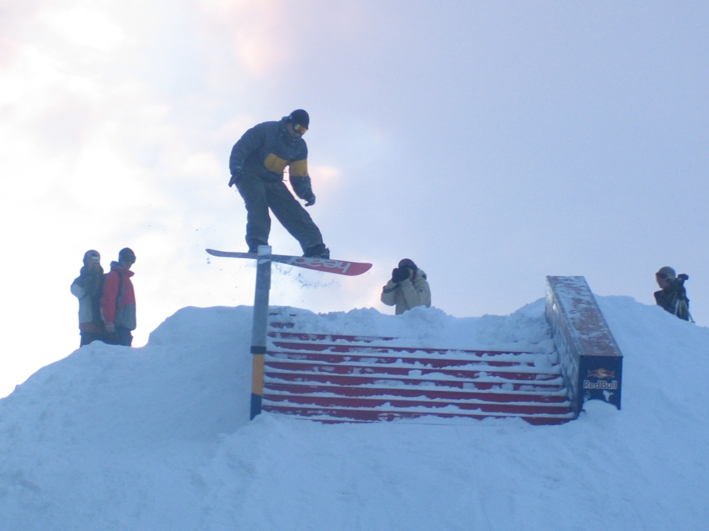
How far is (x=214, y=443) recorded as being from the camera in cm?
555

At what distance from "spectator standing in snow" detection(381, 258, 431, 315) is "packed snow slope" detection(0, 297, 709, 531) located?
1.41 m

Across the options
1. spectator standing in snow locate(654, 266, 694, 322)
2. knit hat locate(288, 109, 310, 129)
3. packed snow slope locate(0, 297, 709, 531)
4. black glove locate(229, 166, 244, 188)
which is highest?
knit hat locate(288, 109, 310, 129)

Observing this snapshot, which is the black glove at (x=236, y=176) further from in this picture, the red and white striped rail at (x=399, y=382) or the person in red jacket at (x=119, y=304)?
the red and white striped rail at (x=399, y=382)

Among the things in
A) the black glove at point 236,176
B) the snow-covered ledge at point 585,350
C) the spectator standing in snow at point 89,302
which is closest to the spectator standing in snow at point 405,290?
the snow-covered ledge at point 585,350

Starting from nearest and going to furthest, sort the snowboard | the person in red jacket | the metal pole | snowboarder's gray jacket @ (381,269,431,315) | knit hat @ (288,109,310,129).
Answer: the metal pole < the snowboard < knit hat @ (288,109,310,129) < the person in red jacket < snowboarder's gray jacket @ (381,269,431,315)

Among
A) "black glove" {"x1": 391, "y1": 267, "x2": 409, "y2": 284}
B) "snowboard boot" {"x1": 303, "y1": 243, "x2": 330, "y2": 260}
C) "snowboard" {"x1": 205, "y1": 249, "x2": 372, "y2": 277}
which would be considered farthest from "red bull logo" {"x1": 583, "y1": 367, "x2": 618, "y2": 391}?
"snowboard boot" {"x1": 303, "y1": 243, "x2": 330, "y2": 260}

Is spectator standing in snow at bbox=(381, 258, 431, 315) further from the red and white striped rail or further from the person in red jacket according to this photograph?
the person in red jacket

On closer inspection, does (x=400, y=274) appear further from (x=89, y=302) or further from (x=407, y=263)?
(x=89, y=302)

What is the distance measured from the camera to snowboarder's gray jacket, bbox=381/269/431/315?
28.4ft

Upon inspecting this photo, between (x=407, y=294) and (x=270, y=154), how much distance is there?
2038 millimetres

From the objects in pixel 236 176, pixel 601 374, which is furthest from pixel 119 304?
pixel 601 374

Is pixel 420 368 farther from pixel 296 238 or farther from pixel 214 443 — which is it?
pixel 296 238

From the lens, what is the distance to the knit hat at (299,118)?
8133mm

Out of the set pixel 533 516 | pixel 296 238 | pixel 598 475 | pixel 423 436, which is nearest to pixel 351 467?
pixel 423 436
